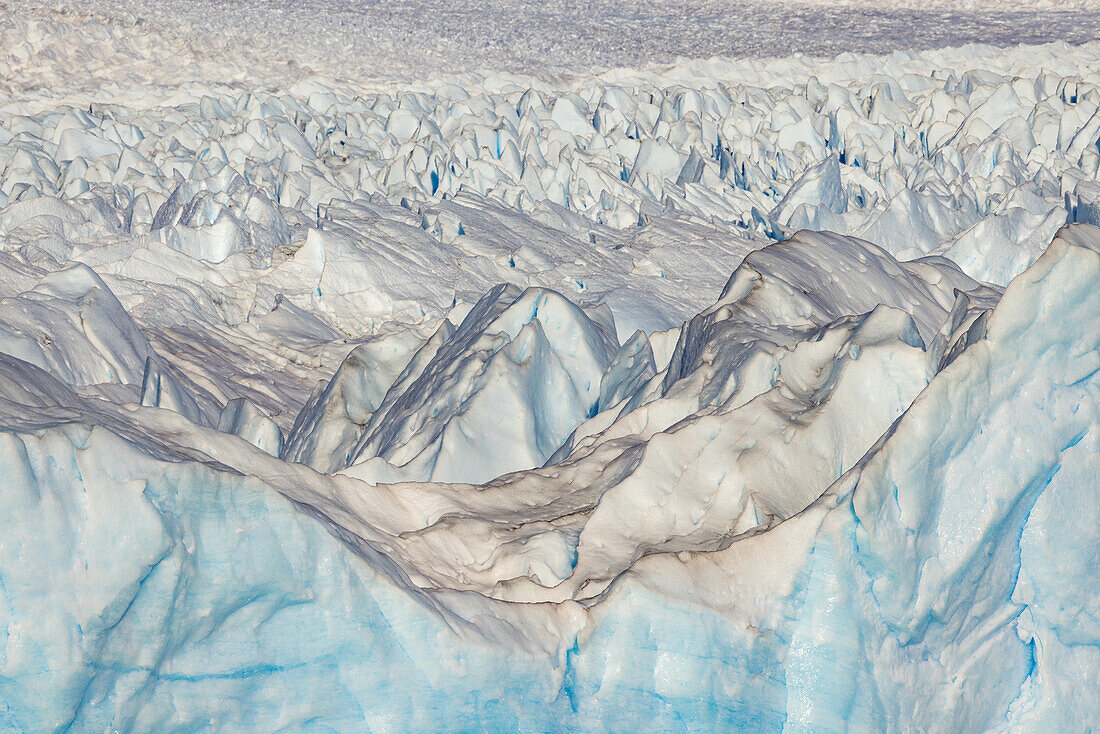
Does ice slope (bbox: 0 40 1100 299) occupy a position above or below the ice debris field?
below

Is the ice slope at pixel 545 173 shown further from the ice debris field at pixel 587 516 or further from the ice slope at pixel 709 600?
the ice slope at pixel 709 600

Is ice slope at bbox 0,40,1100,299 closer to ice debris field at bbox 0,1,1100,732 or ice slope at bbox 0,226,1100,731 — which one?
ice debris field at bbox 0,1,1100,732

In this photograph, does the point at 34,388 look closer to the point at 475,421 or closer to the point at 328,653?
the point at 328,653

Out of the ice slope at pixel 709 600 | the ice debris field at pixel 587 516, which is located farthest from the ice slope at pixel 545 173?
the ice slope at pixel 709 600

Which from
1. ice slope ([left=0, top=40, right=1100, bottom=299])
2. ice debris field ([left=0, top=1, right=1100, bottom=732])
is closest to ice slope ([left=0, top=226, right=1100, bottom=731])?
ice debris field ([left=0, top=1, right=1100, bottom=732])

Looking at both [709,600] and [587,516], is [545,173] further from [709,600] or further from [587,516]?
[709,600]

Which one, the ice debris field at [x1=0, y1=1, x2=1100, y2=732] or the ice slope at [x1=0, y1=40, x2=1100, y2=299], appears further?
the ice slope at [x1=0, y1=40, x2=1100, y2=299]

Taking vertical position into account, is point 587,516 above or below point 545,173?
above

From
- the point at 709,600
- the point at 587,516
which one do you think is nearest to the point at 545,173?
the point at 587,516

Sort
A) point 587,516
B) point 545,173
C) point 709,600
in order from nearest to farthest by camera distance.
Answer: point 709,600, point 587,516, point 545,173
